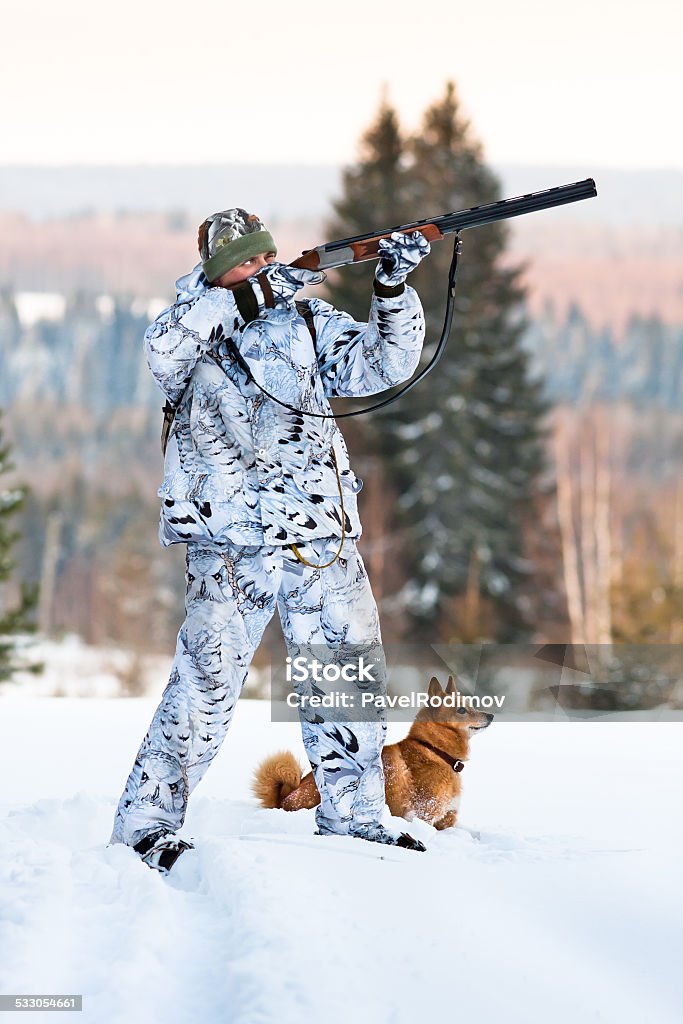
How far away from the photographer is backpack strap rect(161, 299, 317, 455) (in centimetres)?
343

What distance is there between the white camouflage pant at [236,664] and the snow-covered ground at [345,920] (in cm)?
21

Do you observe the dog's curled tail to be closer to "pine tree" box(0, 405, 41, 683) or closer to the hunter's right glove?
the hunter's right glove

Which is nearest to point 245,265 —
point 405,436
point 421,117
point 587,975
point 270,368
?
point 270,368

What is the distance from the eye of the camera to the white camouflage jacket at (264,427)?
3.29 meters

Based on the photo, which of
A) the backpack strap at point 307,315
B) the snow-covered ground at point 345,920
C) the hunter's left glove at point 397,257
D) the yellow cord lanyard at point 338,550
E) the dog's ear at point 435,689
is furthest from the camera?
the dog's ear at point 435,689

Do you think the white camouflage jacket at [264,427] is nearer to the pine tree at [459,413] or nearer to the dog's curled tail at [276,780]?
the dog's curled tail at [276,780]

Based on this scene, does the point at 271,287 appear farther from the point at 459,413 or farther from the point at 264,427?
the point at 459,413

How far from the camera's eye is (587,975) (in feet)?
8.16

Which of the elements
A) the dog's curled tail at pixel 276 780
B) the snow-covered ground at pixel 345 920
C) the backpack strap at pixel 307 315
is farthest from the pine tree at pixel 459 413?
the backpack strap at pixel 307 315

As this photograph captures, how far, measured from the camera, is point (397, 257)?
127 inches

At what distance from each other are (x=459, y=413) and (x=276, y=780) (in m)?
20.3

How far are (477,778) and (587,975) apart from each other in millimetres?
2173

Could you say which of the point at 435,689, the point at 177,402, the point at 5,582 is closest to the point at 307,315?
the point at 177,402

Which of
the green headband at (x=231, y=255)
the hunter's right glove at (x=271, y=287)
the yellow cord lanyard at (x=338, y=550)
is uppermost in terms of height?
the green headband at (x=231, y=255)
